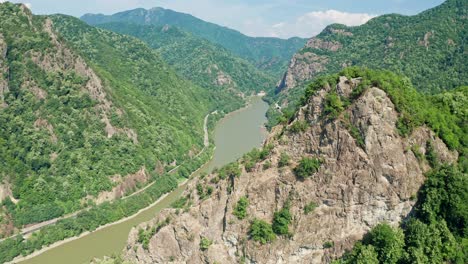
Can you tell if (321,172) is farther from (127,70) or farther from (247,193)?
(127,70)

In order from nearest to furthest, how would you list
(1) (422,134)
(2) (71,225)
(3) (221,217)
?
(1) (422,134)
(3) (221,217)
(2) (71,225)

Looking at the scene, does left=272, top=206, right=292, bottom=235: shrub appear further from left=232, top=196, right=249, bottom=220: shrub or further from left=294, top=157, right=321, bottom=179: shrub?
left=294, top=157, right=321, bottom=179: shrub

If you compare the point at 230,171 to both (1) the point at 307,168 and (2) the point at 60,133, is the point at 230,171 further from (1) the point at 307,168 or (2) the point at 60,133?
(2) the point at 60,133

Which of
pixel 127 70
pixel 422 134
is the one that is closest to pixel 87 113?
pixel 127 70

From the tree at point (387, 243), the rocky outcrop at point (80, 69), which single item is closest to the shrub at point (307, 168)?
the tree at point (387, 243)

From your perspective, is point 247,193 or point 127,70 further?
point 127,70

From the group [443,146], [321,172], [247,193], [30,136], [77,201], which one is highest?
[443,146]
